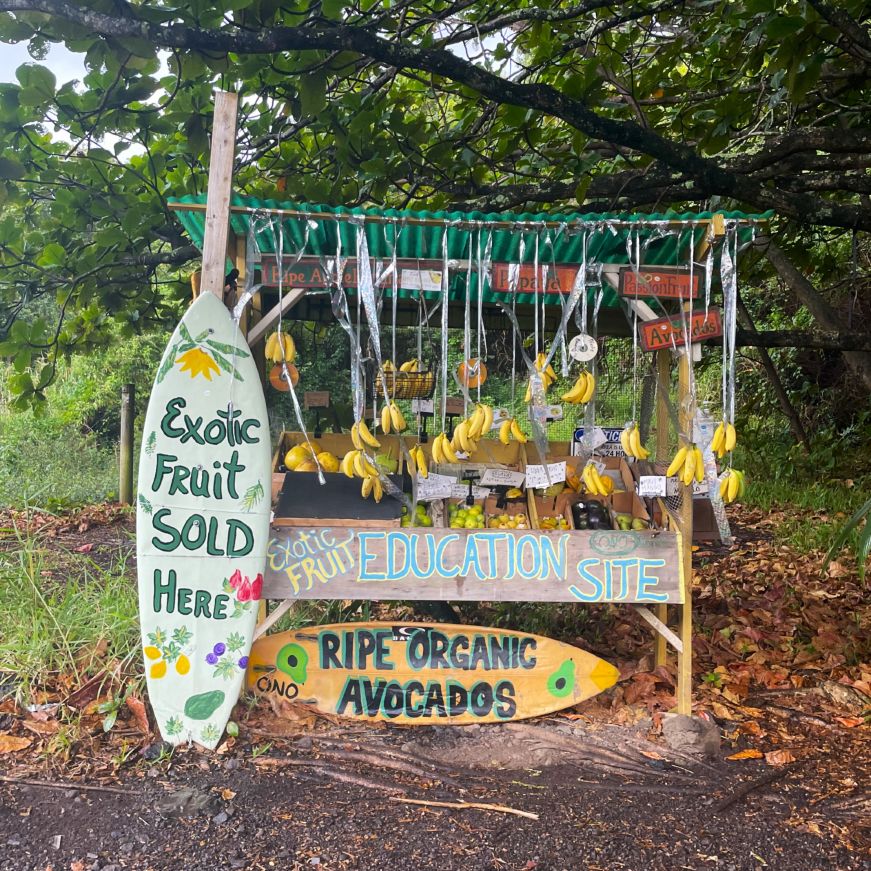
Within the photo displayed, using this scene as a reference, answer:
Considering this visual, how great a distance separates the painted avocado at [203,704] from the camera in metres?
3.43

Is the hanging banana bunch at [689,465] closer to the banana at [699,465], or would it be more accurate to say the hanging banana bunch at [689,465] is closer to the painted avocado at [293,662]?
the banana at [699,465]

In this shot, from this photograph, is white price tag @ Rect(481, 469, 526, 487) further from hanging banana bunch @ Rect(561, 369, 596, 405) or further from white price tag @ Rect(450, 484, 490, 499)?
hanging banana bunch @ Rect(561, 369, 596, 405)

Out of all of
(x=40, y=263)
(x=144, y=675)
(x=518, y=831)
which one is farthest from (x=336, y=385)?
(x=518, y=831)

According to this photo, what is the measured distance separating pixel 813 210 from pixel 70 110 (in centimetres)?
377

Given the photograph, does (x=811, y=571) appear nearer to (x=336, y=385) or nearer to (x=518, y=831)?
(x=518, y=831)

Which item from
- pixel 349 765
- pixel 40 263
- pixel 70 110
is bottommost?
pixel 349 765

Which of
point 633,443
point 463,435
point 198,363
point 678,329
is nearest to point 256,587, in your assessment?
point 198,363

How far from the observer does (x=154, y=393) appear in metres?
3.42

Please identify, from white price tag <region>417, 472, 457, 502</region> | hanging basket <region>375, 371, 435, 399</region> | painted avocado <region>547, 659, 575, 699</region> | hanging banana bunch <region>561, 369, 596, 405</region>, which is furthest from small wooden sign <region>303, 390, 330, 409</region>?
painted avocado <region>547, 659, 575, 699</region>

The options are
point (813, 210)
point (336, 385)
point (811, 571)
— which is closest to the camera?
point (813, 210)

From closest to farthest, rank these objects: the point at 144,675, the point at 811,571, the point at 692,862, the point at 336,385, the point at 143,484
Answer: the point at 692,862
the point at 143,484
the point at 144,675
the point at 811,571
the point at 336,385

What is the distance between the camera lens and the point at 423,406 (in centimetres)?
425

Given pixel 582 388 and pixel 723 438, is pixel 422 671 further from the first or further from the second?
pixel 723 438

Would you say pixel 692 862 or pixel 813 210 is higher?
pixel 813 210
